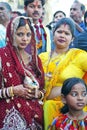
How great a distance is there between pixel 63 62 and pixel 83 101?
0.56 m

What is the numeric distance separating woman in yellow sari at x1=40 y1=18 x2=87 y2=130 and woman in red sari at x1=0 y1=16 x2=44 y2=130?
125 mm

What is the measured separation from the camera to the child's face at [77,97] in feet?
12.6

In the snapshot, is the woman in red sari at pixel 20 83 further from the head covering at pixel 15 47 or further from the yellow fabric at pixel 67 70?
the yellow fabric at pixel 67 70

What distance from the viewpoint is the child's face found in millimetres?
3830

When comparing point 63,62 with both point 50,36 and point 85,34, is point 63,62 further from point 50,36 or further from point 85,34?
point 50,36

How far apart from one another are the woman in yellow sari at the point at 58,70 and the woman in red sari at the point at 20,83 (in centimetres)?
13

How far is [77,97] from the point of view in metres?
3.84

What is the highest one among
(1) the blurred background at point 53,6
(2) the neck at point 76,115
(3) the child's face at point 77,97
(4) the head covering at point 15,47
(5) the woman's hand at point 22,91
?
(4) the head covering at point 15,47

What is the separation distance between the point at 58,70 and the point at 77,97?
46cm

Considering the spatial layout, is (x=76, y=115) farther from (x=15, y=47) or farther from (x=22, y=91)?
(x=15, y=47)

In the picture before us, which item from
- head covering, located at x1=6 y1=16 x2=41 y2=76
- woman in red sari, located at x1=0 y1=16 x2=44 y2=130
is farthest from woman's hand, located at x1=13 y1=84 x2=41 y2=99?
head covering, located at x1=6 y1=16 x2=41 y2=76

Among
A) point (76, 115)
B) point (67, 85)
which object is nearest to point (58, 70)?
point (67, 85)

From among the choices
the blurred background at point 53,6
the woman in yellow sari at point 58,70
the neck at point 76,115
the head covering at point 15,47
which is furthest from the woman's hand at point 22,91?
the blurred background at point 53,6

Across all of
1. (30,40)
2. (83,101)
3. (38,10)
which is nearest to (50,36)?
(38,10)
